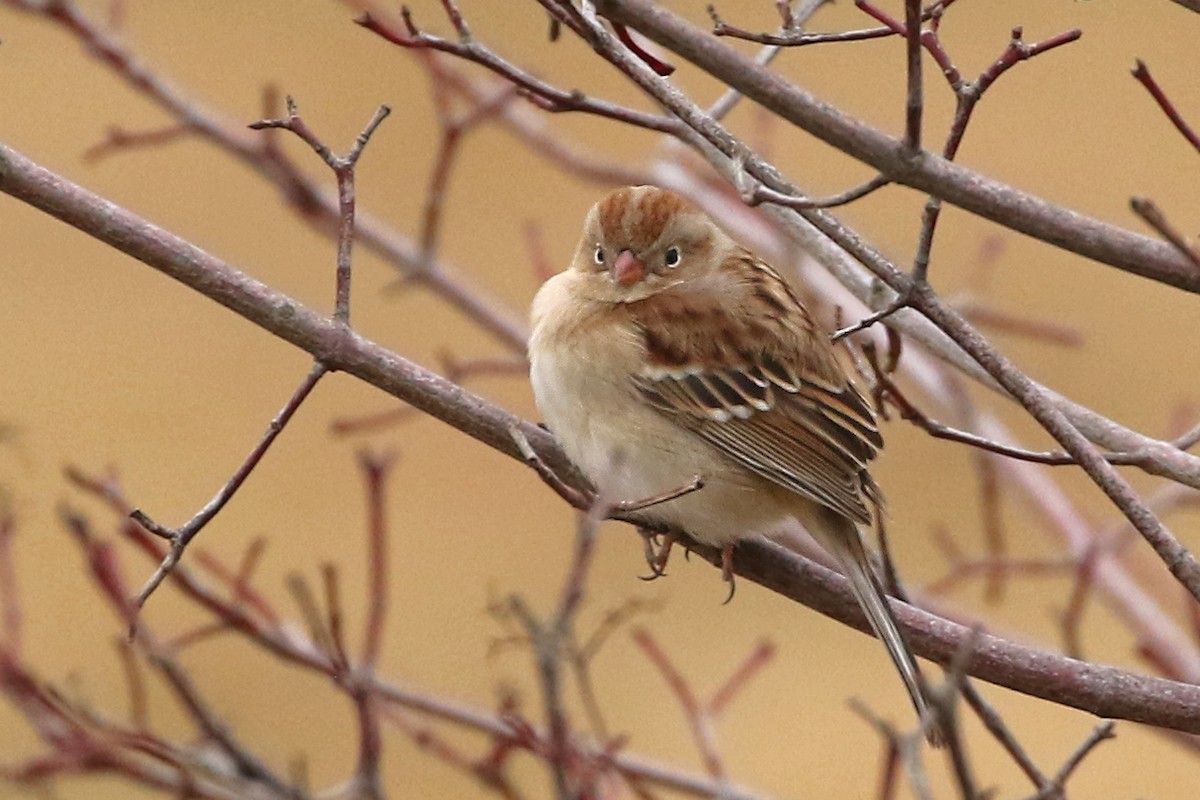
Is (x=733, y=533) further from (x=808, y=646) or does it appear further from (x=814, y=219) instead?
(x=808, y=646)

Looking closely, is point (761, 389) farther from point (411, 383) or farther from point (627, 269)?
point (411, 383)

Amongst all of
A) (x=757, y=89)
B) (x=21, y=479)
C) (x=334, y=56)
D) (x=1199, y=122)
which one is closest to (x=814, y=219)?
(x=757, y=89)

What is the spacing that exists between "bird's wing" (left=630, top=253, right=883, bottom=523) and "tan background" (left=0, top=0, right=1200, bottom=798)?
5.07 ft

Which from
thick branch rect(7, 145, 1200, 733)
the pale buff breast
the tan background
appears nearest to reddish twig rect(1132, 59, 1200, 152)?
thick branch rect(7, 145, 1200, 733)

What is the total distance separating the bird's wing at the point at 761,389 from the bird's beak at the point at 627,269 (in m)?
0.07

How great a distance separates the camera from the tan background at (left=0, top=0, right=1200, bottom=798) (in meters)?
3.94

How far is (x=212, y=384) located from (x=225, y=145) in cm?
270

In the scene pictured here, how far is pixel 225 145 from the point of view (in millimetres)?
2219

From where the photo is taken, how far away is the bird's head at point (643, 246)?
2199 millimetres

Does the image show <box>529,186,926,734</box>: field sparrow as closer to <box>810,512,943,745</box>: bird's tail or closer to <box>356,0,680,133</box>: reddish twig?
<box>810,512,943,745</box>: bird's tail

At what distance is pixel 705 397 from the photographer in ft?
6.67

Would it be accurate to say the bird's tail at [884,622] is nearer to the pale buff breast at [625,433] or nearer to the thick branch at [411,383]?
the thick branch at [411,383]

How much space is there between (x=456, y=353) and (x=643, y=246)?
100 inches

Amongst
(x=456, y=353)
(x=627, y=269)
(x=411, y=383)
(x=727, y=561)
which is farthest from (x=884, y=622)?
(x=456, y=353)
